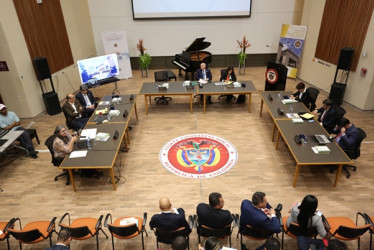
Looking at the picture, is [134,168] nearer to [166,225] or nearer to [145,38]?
[166,225]

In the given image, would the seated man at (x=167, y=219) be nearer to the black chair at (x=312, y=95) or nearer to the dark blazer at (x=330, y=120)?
the dark blazer at (x=330, y=120)

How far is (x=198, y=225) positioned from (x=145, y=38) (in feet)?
34.3

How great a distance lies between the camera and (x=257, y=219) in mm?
3768

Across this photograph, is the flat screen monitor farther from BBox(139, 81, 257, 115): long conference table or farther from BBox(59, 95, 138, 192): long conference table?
BBox(59, 95, 138, 192): long conference table

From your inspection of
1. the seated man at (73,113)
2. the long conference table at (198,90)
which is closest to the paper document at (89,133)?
the seated man at (73,113)

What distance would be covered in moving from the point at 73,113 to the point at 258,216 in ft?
18.0

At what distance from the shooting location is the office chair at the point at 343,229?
369 centimetres

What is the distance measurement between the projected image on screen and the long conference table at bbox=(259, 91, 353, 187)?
242 inches

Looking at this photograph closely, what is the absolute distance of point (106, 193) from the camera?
5500 millimetres

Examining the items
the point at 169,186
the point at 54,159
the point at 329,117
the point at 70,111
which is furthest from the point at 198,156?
the point at 70,111

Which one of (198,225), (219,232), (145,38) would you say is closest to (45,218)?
(198,225)

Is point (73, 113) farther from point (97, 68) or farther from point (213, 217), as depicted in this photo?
point (213, 217)

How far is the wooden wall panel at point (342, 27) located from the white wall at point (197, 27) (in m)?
2.85

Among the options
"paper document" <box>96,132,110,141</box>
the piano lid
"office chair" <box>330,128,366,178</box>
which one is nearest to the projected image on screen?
the piano lid
